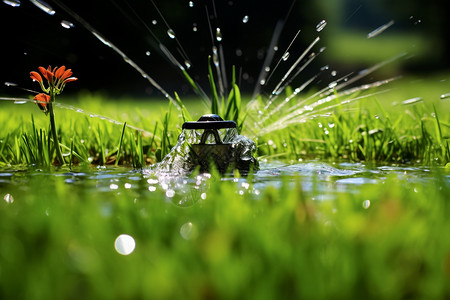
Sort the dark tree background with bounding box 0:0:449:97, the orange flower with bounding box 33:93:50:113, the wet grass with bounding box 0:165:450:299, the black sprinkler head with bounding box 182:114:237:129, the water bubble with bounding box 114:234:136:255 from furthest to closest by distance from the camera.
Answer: the dark tree background with bounding box 0:0:449:97
the orange flower with bounding box 33:93:50:113
the black sprinkler head with bounding box 182:114:237:129
the water bubble with bounding box 114:234:136:255
the wet grass with bounding box 0:165:450:299

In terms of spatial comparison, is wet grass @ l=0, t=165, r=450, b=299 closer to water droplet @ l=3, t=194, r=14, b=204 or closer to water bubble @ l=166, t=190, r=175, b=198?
water droplet @ l=3, t=194, r=14, b=204

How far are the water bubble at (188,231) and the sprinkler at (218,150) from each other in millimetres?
1189

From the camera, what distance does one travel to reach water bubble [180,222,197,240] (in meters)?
1.14

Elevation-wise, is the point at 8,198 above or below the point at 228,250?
above

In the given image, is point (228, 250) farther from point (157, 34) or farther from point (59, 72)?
point (157, 34)

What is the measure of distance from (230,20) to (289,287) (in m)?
14.0

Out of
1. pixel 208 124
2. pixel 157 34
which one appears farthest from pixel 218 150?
pixel 157 34

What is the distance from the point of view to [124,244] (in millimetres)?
1133

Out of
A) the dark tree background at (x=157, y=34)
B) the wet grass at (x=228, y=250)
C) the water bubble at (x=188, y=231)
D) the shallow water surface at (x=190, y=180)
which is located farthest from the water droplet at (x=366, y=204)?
the dark tree background at (x=157, y=34)

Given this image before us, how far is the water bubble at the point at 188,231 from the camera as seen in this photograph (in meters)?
1.14

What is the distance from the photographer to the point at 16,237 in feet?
3.84

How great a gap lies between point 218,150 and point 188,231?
1298 mm

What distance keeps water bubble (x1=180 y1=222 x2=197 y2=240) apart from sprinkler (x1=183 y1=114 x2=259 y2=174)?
3.90 feet

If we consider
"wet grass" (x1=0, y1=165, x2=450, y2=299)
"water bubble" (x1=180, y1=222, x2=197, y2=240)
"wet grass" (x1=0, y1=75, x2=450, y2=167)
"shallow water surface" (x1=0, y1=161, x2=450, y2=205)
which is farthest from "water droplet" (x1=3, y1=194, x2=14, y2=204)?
"wet grass" (x1=0, y1=75, x2=450, y2=167)
